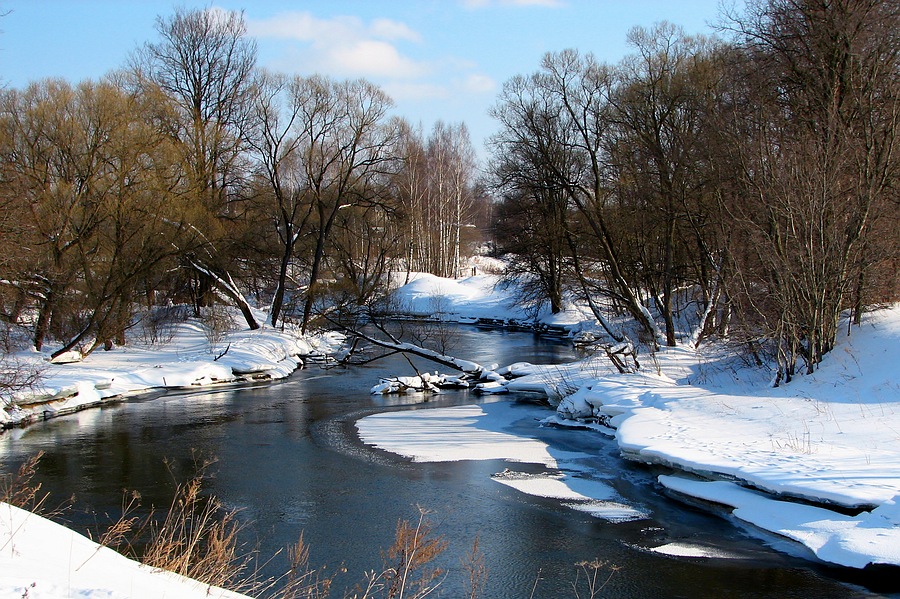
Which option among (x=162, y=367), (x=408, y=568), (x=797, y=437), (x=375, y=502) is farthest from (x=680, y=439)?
(x=162, y=367)

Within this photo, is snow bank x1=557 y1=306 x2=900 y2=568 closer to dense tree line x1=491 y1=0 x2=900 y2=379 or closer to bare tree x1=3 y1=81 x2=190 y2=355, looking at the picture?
dense tree line x1=491 y1=0 x2=900 y2=379

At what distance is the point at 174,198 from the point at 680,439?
1832cm

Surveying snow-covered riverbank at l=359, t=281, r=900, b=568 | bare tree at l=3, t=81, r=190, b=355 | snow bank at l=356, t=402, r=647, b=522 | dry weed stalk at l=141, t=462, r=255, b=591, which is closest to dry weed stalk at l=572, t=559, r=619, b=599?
snow bank at l=356, t=402, r=647, b=522

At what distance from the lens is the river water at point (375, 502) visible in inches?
309

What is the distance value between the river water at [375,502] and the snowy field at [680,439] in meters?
0.44

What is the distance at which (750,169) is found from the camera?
15844mm

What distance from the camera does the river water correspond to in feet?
25.7

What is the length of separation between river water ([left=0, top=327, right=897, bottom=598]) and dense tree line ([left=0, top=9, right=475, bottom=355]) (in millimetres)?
5175

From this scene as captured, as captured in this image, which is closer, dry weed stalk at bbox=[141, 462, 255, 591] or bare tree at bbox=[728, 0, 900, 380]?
dry weed stalk at bbox=[141, 462, 255, 591]

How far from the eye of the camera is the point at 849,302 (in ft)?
48.2

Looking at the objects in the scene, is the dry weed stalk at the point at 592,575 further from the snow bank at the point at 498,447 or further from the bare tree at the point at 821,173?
the bare tree at the point at 821,173

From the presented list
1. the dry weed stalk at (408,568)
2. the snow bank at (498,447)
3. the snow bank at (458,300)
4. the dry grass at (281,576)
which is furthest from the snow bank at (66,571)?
the snow bank at (458,300)

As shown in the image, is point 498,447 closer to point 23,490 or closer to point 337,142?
point 23,490

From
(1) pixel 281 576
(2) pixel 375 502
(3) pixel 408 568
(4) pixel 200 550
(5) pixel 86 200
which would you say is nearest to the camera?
(3) pixel 408 568
